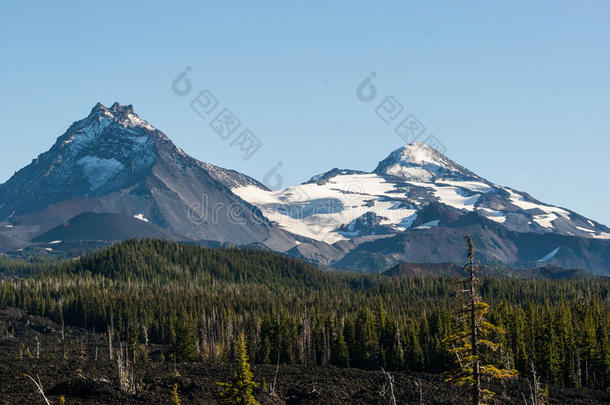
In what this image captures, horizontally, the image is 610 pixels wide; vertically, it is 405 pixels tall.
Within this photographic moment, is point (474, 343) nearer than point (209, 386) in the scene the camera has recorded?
Yes

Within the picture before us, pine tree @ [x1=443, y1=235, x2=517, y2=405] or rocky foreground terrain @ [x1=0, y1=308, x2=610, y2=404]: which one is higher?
pine tree @ [x1=443, y1=235, x2=517, y2=405]

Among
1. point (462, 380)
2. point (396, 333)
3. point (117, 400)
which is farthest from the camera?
point (396, 333)

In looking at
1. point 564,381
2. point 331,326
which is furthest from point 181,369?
point 564,381

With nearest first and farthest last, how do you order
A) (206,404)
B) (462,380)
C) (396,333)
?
(462,380)
(206,404)
(396,333)

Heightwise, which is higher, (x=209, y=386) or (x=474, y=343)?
(x=474, y=343)

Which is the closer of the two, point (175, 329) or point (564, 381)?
point (564, 381)

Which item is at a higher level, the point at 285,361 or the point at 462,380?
the point at 462,380

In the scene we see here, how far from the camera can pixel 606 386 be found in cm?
12575

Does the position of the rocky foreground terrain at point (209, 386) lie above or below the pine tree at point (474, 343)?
below

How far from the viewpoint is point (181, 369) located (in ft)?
414

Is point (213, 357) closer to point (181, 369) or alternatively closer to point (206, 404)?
point (181, 369)

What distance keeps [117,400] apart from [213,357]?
236 feet

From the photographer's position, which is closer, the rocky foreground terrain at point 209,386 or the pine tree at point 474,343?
the pine tree at point 474,343

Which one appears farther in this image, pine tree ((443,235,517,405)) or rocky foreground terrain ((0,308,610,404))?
rocky foreground terrain ((0,308,610,404))
